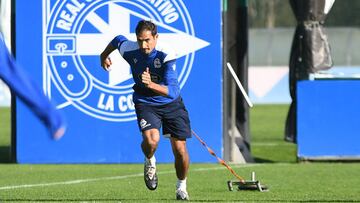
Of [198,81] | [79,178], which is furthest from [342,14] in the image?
[79,178]

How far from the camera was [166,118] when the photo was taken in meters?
12.7

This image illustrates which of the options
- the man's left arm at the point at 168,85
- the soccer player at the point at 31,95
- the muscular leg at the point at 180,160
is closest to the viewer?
the soccer player at the point at 31,95

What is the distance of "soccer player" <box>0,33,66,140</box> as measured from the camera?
815 cm

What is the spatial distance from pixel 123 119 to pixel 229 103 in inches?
80.2

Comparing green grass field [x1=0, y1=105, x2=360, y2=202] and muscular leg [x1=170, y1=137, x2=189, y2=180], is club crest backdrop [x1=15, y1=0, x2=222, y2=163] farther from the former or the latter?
muscular leg [x1=170, y1=137, x2=189, y2=180]

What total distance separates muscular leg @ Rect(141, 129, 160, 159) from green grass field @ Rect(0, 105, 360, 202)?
1.62 ft

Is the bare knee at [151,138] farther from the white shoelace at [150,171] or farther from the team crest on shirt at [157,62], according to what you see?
the team crest on shirt at [157,62]

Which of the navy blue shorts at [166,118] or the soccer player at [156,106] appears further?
the navy blue shorts at [166,118]

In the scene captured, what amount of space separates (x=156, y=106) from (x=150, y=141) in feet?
1.30

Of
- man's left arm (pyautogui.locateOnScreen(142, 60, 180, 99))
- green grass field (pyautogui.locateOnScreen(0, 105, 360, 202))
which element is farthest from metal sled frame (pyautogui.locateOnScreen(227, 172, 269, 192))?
man's left arm (pyautogui.locateOnScreen(142, 60, 180, 99))

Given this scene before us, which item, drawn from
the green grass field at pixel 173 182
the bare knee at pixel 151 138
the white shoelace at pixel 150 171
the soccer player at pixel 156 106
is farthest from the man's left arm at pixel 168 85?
the green grass field at pixel 173 182

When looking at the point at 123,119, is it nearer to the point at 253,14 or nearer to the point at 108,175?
the point at 108,175

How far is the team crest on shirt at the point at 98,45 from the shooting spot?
57.9 ft

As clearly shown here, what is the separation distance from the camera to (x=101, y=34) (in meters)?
17.6
